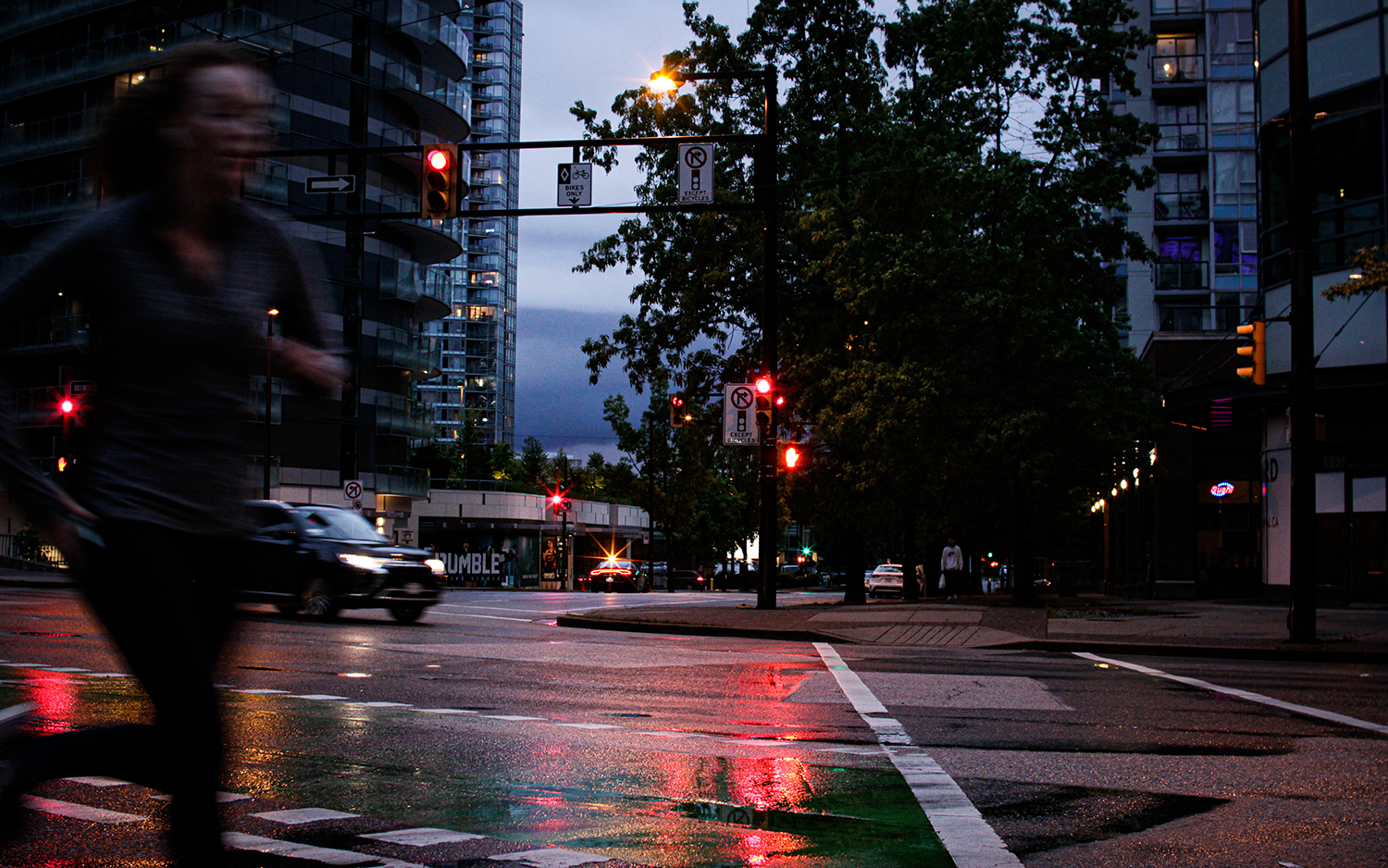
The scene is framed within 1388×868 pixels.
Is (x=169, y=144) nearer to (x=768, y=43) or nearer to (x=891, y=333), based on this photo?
(x=891, y=333)

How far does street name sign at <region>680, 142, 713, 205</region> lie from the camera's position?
19.8 metres

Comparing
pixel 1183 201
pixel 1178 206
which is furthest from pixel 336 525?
pixel 1183 201

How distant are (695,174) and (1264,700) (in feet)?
41.0

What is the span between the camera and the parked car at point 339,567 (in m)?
18.6

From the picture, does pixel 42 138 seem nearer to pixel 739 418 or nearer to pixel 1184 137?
pixel 739 418

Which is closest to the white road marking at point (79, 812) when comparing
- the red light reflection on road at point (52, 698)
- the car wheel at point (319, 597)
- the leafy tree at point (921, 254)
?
the red light reflection on road at point (52, 698)

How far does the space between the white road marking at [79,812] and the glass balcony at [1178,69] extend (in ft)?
170

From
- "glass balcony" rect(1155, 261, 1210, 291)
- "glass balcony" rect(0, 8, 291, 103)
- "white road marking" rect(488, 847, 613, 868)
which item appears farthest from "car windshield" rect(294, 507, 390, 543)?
"glass balcony" rect(1155, 261, 1210, 291)

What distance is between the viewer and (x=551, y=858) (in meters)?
4.39

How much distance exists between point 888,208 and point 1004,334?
4314 millimetres

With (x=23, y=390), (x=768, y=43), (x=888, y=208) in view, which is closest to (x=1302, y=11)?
(x=888, y=208)

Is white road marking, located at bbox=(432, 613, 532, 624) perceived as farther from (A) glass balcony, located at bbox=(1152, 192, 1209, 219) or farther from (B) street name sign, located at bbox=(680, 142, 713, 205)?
(A) glass balcony, located at bbox=(1152, 192, 1209, 219)

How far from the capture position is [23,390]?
Answer: 56.9 m

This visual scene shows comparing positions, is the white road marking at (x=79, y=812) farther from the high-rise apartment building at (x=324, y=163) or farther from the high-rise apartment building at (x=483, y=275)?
the high-rise apartment building at (x=483, y=275)
